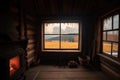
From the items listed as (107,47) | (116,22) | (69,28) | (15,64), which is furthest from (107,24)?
(15,64)

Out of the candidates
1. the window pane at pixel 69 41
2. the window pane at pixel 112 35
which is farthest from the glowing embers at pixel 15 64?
the window pane at pixel 69 41

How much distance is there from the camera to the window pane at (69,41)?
5.97 m

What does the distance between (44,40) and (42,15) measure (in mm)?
1190

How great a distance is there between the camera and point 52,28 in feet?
19.5

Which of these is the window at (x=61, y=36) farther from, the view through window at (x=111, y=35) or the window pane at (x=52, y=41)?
the view through window at (x=111, y=35)

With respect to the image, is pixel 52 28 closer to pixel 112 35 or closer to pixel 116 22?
pixel 112 35

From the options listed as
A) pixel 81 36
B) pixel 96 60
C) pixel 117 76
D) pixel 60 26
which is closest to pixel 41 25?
pixel 60 26

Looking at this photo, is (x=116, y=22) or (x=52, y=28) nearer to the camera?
(x=116, y=22)

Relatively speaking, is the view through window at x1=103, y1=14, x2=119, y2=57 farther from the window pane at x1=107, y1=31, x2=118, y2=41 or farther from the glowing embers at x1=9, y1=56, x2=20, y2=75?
the glowing embers at x1=9, y1=56, x2=20, y2=75

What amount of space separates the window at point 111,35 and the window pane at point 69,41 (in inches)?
64.7

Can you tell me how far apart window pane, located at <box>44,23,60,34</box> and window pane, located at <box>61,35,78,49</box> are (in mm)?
443

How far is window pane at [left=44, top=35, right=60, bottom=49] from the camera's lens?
19.6 feet

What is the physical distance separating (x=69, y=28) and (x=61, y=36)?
21.3 inches

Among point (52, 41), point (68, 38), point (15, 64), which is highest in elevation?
point (68, 38)
